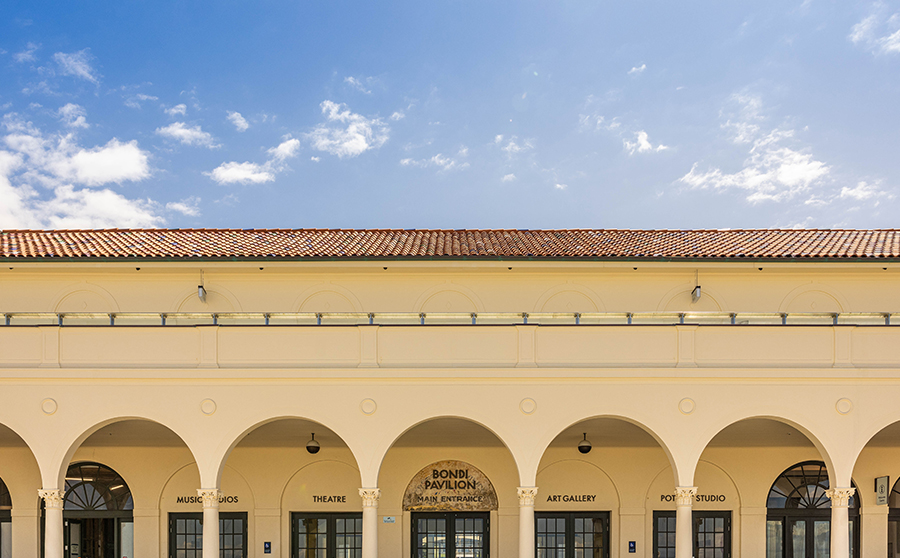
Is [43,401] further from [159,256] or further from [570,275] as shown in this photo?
[570,275]

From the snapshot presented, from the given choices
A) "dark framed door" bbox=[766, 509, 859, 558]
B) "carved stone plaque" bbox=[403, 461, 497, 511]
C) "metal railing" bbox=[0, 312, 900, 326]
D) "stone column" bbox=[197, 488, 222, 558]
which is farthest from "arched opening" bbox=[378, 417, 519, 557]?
"dark framed door" bbox=[766, 509, 859, 558]

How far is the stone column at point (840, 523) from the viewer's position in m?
12.5

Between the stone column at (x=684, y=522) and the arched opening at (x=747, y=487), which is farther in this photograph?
the arched opening at (x=747, y=487)

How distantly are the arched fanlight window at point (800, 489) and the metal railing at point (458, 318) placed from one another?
4983 mm

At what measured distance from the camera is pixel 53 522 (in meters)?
12.7

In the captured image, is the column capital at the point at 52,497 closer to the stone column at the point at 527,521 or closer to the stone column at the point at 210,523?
the stone column at the point at 210,523

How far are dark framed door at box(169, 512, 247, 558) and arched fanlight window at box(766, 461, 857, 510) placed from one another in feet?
42.7

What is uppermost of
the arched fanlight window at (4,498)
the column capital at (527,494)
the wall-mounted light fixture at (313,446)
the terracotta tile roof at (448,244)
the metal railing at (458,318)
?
the terracotta tile roof at (448,244)

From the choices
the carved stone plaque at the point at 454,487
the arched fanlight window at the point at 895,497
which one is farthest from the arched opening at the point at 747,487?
the carved stone plaque at the point at 454,487

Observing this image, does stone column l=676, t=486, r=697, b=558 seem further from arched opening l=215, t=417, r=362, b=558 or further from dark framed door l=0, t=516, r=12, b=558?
dark framed door l=0, t=516, r=12, b=558

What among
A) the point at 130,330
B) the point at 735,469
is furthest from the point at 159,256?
the point at 735,469

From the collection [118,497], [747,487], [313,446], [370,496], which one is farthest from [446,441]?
[118,497]

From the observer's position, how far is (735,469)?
16.6m

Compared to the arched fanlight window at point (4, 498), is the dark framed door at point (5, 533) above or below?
below
